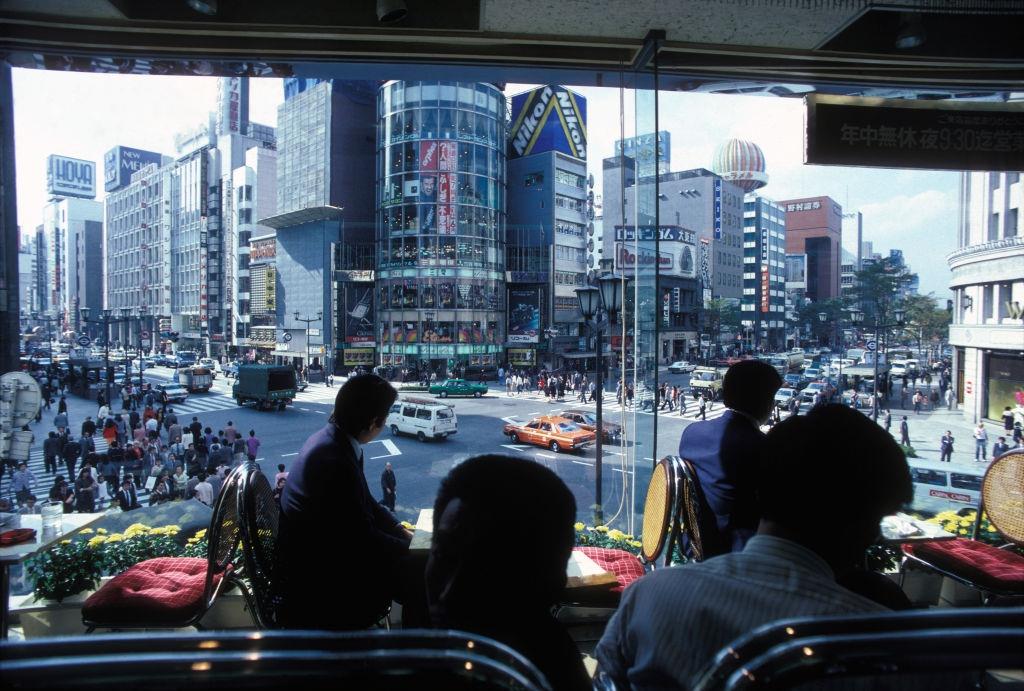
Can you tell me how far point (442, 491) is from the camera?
0.82 meters

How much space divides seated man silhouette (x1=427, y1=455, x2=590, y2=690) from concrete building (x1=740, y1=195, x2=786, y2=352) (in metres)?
16.9

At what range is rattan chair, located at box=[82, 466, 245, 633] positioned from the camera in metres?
1.45

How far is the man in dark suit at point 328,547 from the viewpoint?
50.6 inches

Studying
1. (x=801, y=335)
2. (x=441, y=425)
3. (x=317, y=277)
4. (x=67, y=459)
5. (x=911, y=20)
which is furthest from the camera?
(x=317, y=277)

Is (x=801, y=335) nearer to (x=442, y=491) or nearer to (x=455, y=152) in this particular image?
(x=442, y=491)

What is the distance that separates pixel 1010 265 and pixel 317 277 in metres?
13.9

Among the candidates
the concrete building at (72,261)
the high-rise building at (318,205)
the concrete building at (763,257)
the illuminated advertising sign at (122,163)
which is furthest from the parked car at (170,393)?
the concrete building at (763,257)

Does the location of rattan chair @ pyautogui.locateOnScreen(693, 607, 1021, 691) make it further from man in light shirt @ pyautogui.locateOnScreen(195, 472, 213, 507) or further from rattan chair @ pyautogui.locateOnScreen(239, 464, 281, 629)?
man in light shirt @ pyautogui.locateOnScreen(195, 472, 213, 507)

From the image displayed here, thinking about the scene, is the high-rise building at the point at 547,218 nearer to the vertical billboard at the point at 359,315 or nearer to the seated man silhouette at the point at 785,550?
the vertical billboard at the point at 359,315

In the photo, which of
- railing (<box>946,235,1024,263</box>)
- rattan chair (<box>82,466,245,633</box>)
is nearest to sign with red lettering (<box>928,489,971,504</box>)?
railing (<box>946,235,1024,263</box>)

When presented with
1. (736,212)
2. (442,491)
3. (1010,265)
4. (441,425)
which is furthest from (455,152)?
(442,491)

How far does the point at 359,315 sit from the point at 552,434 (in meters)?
9.88

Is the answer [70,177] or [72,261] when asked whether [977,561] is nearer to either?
[70,177]

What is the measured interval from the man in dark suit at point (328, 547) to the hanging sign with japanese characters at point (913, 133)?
2.50 metres
